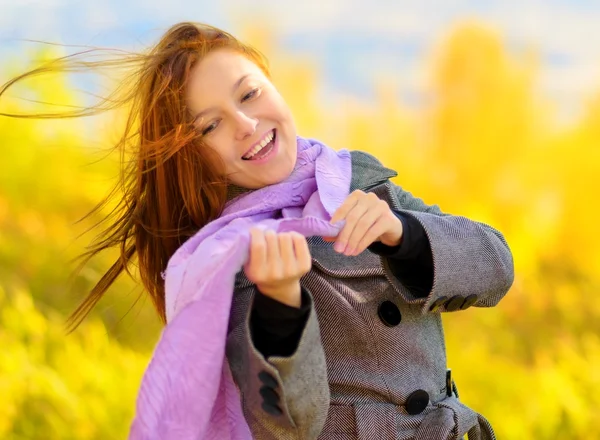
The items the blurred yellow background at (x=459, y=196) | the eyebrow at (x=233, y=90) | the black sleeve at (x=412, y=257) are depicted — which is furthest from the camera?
the blurred yellow background at (x=459, y=196)

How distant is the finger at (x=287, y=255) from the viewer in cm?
98

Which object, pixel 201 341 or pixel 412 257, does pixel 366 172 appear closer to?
pixel 412 257

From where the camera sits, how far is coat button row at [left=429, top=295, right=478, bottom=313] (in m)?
1.16

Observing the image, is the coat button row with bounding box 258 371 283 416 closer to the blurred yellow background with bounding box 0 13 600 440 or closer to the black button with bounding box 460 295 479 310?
the black button with bounding box 460 295 479 310

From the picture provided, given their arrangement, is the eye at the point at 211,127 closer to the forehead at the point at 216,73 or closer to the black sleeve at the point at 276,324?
the forehead at the point at 216,73

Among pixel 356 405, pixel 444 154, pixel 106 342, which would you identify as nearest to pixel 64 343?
pixel 106 342

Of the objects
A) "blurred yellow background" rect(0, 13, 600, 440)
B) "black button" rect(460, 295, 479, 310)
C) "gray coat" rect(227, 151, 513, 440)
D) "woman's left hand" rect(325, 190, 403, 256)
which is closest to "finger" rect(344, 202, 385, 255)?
"woman's left hand" rect(325, 190, 403, 256)

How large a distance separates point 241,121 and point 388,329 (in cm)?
35

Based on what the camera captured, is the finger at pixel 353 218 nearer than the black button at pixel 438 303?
Yes

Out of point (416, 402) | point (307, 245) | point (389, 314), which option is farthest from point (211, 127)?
point (416, 402)

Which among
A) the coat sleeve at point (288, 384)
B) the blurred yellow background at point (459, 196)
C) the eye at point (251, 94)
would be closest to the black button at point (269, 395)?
the coat sleeve at point (288, 384)

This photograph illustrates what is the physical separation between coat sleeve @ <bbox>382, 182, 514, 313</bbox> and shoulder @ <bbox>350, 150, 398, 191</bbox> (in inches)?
4.5

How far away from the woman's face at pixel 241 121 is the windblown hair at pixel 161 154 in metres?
0.02

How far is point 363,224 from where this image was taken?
1054mm
